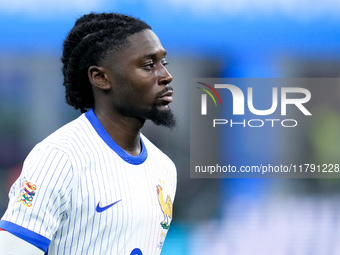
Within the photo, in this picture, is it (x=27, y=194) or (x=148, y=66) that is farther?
(x=148, y=66)

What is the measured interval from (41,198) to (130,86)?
1.51ft

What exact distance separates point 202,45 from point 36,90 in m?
1.09

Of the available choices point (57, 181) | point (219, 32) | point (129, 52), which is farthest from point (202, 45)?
point (57, 181)

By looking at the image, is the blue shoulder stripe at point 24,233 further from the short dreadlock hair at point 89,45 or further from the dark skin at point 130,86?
the short dreadlock hair at point 89,45

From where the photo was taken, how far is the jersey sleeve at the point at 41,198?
1406 mm

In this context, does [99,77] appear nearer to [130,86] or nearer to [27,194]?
[130,86]

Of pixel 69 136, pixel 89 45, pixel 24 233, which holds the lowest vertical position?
pixel 24 233

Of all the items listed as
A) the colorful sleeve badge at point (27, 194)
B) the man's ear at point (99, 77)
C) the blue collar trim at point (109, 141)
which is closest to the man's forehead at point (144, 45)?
the man's ear at point (99, 77)

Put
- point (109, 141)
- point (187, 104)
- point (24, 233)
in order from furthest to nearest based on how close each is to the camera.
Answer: point (187, 104), point (109, 141), point (24, 233)

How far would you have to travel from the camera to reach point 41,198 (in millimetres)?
1424

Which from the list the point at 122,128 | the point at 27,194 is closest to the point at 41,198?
the point at 27,194

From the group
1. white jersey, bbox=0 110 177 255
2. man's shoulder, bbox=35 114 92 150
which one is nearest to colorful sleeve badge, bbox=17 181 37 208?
white jersey, bbox=0 110 177 255

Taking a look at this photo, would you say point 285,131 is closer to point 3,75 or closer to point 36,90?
point 36,90

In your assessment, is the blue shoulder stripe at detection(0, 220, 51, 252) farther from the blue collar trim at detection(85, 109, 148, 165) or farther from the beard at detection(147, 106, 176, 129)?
the beard at detection(147, 106, 176, 129)
